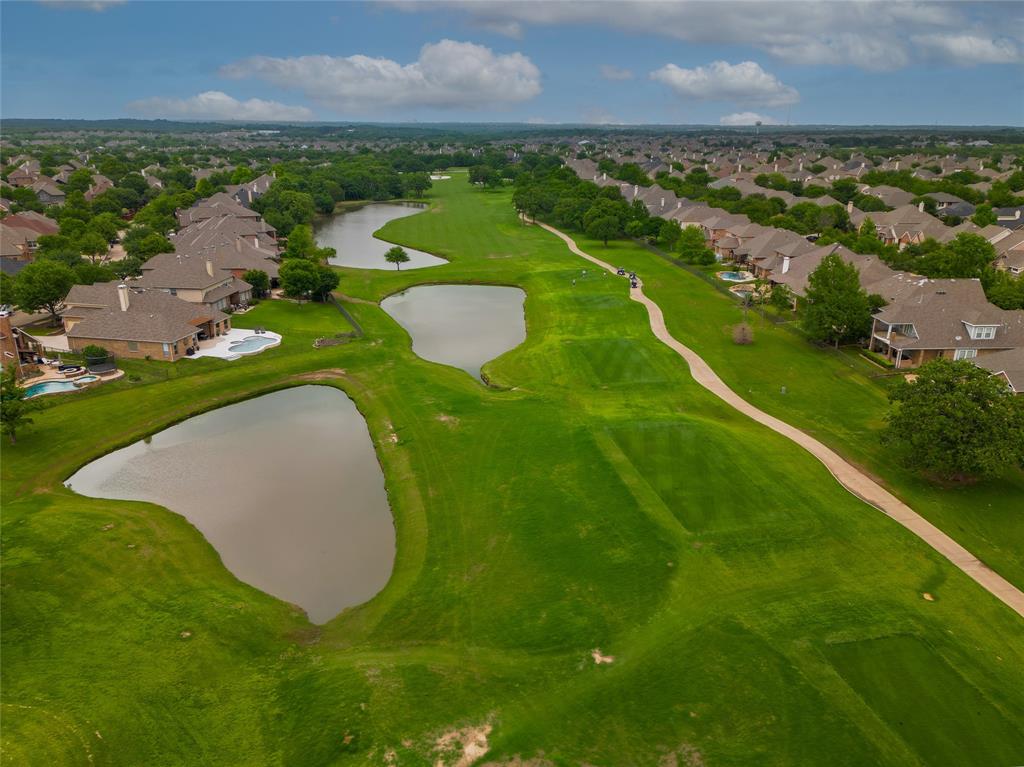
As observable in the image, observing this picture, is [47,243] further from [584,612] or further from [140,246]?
[584,612]

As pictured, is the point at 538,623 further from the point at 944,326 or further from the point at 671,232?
the point at 671,232

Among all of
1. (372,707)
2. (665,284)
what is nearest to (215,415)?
(372,707)

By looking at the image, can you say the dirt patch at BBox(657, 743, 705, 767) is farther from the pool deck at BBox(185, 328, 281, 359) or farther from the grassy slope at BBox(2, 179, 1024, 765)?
the pool deck at BBox(185, 328, 281, 359)

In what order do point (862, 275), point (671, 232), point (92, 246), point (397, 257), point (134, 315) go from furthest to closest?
1. point (671, 232)
2. point (397, 257)
3. point (92, 246)
4. point (862, 275)
5. point (134, 315)

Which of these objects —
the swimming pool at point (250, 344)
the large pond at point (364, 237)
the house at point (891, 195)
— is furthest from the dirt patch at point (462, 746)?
the house at point (891, 195)

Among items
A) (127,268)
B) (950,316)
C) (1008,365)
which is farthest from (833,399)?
(127,268)

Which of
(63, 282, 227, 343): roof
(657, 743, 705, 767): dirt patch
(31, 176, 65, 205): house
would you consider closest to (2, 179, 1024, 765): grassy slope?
(657, 743, 705, 767): dirt patch
